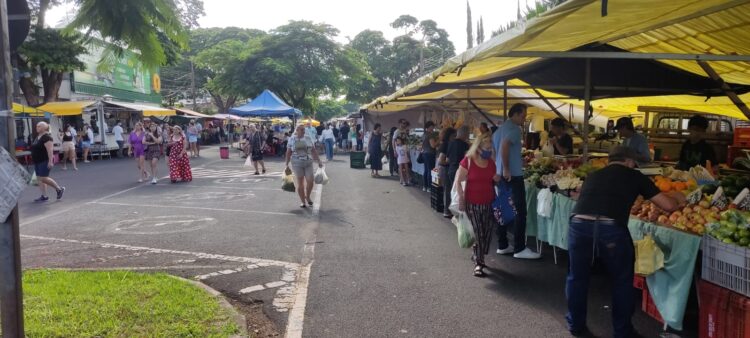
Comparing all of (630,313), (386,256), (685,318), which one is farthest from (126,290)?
(685,318)

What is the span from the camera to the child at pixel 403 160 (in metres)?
14.9

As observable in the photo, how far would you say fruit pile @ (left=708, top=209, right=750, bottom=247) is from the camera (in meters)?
3.82

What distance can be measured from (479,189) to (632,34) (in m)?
2.59

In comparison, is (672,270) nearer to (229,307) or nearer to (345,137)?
(229,307)

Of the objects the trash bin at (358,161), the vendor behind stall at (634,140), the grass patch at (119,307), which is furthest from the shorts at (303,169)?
the trash bin at (358,161)

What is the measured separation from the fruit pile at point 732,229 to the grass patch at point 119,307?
3870mm

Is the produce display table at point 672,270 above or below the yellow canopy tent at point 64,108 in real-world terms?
below

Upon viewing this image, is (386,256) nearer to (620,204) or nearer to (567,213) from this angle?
(567,213)

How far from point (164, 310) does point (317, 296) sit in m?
1.46

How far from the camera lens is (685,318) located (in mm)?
4633

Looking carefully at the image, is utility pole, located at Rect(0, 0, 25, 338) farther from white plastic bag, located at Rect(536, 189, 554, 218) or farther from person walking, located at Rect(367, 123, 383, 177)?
person walking, located at Rect(367, 123, 383, 177)

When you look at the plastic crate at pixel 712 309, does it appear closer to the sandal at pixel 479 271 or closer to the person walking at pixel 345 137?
the sandal at pixel 479 271

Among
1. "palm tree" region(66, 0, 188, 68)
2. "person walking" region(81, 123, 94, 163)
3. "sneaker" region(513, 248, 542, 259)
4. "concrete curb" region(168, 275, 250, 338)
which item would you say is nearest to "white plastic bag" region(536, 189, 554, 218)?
"sneaker" region(513, 248, 542, 259)

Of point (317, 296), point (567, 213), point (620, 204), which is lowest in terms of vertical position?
point (317, 296)
